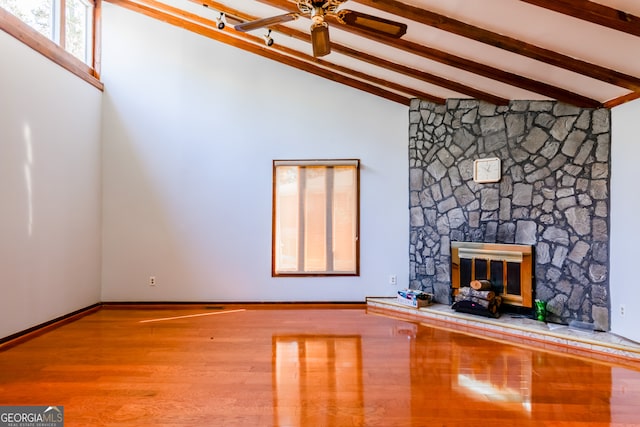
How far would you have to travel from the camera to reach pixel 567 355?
3.38 m

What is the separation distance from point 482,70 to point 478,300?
2.53 meters

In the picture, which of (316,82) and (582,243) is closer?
(582,243)

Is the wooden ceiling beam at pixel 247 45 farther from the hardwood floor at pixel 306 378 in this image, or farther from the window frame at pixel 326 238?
the hardwood floor at pixel 306 378

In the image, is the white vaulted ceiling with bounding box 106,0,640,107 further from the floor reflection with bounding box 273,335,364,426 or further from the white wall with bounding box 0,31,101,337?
the floor reflection with bounding box 273,335,364,426

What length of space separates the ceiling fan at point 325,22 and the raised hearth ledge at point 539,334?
3173mm

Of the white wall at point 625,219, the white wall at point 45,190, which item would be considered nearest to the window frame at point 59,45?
the white wall at point 45,190

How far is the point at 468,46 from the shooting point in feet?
11.0

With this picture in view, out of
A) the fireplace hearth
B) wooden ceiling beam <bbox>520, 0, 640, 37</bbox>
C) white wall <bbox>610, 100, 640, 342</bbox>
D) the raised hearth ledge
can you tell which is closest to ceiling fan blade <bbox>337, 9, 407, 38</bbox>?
wooden ceiling beam <bbox>520, 0, 640, 37</bbox>

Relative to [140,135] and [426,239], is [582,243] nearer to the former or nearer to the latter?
[426,239]

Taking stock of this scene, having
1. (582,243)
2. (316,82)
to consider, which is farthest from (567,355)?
(316,82)

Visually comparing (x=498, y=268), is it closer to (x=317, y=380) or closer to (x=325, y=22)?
(x=317, y=380)

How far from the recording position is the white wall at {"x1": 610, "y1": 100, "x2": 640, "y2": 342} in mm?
3459

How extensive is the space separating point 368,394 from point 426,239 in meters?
2.71

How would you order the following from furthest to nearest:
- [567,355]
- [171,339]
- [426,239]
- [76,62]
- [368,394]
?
[426,239], [76,62], [171,339], [567,355], [368,394]
